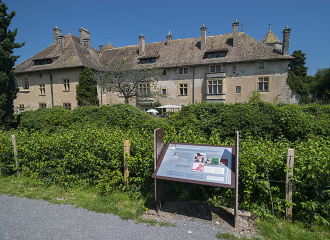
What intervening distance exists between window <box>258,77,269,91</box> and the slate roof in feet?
7.88

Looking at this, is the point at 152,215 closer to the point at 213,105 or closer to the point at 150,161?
the point at 150,161


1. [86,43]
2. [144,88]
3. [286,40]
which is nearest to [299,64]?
[286,40]

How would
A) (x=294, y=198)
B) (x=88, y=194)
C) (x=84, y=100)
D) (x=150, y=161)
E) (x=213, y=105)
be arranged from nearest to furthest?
(x=294, y=198) < (x=150, y=161) < (x=88, y=194) < (x=213, y=105) < (x=84, y=100)

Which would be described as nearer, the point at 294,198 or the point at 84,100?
the point at 294,198

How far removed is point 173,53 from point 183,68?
316 cm

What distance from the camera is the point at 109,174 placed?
523cm

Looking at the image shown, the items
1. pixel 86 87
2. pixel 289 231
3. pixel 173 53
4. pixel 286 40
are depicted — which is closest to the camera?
pixel 289 231

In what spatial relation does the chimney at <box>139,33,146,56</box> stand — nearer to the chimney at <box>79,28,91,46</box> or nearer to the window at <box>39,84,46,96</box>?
the chimney at <box>79,28,91,46</box>

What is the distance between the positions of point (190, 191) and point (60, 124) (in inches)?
407

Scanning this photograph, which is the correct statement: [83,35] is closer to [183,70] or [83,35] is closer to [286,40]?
[183,70]

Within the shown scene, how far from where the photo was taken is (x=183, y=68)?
28.9m

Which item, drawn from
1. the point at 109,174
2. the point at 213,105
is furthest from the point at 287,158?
the point at 213,105

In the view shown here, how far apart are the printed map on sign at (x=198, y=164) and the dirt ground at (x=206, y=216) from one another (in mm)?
908

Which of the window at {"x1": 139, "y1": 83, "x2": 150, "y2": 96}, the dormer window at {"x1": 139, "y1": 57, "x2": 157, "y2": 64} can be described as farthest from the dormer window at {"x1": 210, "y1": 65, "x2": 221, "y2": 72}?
the window at {"x1": 139, "y1": 83, "x2": 150, "y2": 96}
